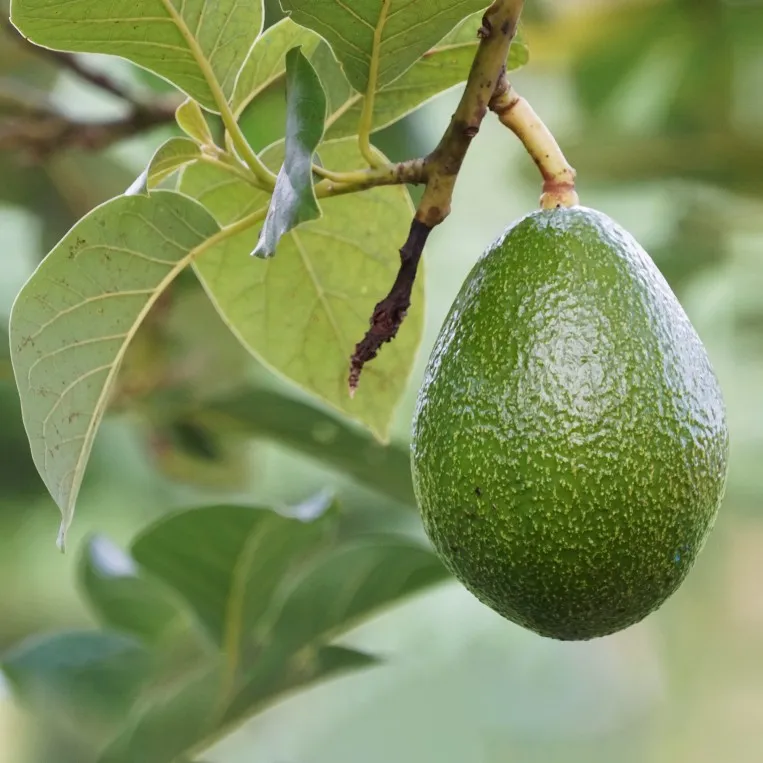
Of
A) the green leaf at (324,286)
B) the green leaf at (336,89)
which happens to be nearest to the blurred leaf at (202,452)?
the green leaf at (324,286)

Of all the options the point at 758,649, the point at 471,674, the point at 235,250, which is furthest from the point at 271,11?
the point at 758,649

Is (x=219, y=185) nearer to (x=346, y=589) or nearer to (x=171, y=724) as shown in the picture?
(x=346, y=589)

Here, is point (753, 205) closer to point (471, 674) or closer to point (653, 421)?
point (653, 421)

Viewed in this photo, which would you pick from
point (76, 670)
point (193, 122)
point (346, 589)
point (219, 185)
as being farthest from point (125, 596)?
point (193, 122)

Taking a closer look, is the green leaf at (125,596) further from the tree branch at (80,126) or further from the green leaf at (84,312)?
the green leaf at (84,312)

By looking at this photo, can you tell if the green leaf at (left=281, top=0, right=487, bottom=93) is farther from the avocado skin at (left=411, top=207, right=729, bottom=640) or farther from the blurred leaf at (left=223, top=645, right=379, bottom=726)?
the blurred leaf at (left=223, top=645, right=379, bottom=726)
